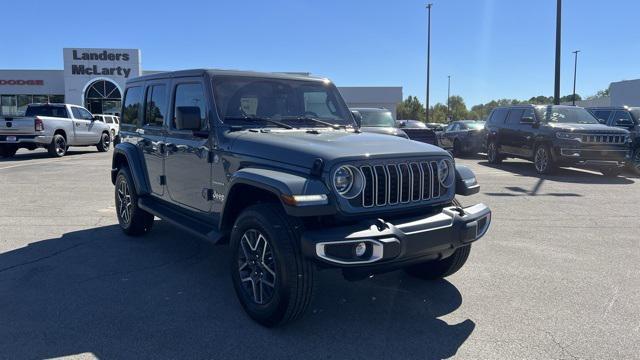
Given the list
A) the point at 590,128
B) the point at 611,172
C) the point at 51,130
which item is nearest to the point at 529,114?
Result: the point at 590,128

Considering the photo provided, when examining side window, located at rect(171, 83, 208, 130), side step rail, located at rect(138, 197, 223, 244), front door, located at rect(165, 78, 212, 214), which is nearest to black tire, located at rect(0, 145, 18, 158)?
side step rail, located at rect(138, 197, 223, 244)

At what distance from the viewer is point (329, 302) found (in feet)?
14.2

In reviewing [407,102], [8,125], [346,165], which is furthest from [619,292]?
[407,102]

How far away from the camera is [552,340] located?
3.61m

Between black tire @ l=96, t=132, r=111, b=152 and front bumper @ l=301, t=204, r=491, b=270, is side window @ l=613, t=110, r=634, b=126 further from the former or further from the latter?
black tire @ l=96, t=132, r=111, b=152

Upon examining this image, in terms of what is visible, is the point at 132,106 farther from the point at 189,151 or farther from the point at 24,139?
the point at 24,139

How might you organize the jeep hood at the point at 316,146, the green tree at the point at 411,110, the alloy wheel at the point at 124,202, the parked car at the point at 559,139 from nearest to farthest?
the jeep hood at the point at 316,146 → the alloy wheel at the point at 124,202 → the parked car at the point at 559,139 → the green tree at the point at 411,110

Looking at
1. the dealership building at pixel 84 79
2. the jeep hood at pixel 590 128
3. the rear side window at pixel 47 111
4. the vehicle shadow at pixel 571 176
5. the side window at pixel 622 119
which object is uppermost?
the dealership building at pixel 84 79

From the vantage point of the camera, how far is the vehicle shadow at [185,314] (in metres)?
3.49

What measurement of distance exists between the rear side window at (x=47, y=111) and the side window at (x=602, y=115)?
57.0 ft

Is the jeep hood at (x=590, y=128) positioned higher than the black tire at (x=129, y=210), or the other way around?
the jeep hood at (x=590, y=128)

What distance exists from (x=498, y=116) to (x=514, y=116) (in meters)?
1.02

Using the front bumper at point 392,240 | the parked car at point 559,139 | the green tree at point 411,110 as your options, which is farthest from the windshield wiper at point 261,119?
the green tree at point 411,110

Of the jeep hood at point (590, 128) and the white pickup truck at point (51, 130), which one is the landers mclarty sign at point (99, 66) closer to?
the white pickup truck at point (51, 130)
